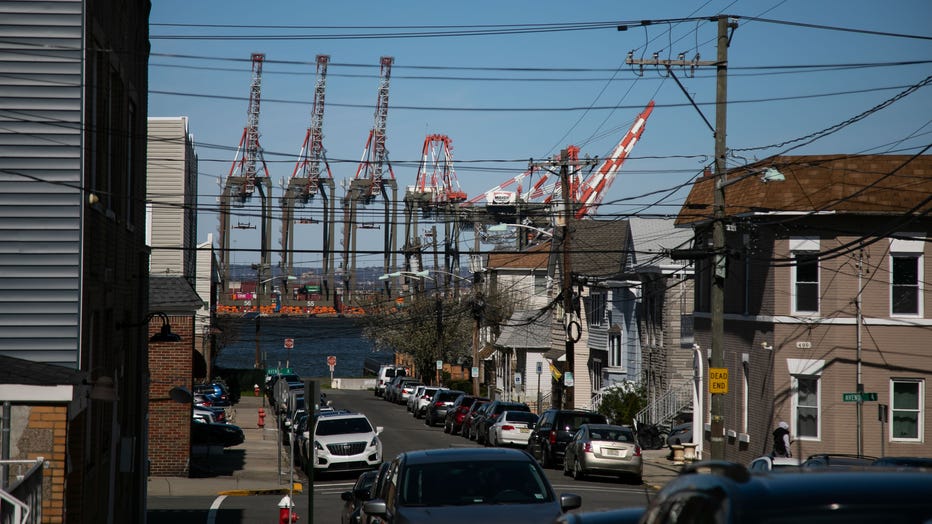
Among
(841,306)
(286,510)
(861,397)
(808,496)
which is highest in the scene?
(841,306)

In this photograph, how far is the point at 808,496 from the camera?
184 inches

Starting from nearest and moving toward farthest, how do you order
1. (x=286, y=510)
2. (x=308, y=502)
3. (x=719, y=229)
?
(x=286, y=510) < (x=308, y=502) < (x=719, y=229)

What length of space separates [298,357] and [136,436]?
157m

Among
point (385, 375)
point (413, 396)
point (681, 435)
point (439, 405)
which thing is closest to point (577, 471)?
point (681, 435)

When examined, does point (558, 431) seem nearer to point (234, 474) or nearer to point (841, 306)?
point (841, 306)

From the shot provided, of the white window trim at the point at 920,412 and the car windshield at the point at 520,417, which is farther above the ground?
the white window trim at the point at 920,412

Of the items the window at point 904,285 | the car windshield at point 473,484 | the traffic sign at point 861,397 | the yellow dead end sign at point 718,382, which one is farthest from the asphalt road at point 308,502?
the window at point 904,285

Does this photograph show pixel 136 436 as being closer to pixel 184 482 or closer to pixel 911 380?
pixel 184 482

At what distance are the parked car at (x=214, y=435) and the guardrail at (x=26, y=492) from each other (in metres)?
23.1

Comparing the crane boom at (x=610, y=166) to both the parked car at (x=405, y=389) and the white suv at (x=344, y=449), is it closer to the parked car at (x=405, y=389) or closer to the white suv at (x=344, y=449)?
the parked car at (x=405, y=389)

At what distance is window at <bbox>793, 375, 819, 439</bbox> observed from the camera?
95.7 ft

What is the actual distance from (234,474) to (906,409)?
1782 cm

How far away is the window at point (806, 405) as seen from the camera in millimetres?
29172

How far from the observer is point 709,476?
5297 millimetres
